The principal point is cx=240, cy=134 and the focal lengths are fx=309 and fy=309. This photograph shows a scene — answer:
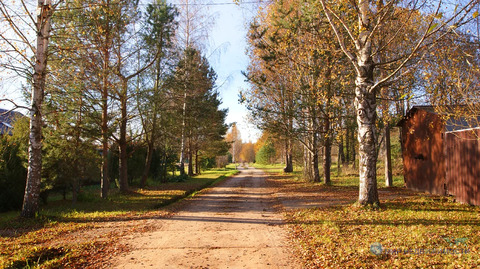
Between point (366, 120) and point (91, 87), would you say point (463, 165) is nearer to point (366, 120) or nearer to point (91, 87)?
point (366, 120)

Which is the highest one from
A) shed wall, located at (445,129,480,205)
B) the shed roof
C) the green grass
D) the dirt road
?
the shed roof

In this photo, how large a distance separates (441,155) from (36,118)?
13.6m

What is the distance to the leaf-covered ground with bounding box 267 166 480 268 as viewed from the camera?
16.1 ft

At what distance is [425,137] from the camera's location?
12.5 metres

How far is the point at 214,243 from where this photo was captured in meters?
6.38

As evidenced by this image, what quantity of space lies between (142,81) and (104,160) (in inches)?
169

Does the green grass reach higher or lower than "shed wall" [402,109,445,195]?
lower

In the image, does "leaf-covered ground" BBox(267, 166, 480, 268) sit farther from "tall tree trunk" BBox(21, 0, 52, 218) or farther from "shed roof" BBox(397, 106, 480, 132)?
"tall tree trunk" BBox(21, 0, 52, 218)

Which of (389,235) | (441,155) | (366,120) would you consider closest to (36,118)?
(366,120)

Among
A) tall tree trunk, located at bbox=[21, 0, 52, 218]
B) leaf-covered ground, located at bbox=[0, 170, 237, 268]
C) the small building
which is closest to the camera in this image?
leaf-covered ground, located at bbox=[0, 170, 237, 268]

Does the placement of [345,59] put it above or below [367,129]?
above

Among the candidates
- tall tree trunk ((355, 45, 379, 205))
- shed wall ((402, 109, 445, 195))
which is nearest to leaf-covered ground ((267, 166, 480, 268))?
tall tree trunk ((355, 45, 379, 205))

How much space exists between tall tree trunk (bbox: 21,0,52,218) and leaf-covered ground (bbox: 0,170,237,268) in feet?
1.72

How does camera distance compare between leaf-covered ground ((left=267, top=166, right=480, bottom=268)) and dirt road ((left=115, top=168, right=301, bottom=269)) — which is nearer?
leaf-covered ground ((left=267, top=166, right=480, bottom=268))
